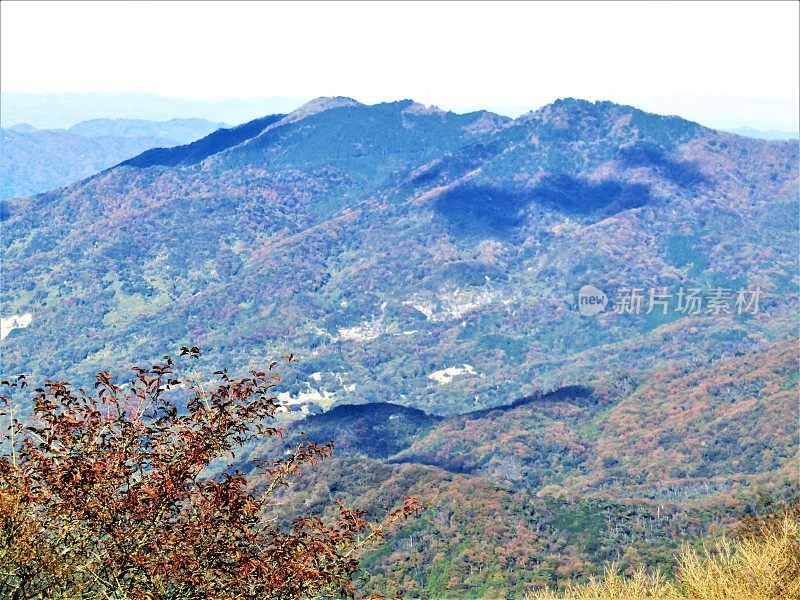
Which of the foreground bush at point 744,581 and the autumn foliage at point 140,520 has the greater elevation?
the autumn foliage at point 140,520

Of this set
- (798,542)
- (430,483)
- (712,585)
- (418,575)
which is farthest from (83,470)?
(430,483)

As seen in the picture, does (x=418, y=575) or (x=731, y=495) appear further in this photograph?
(x=731, y=495)

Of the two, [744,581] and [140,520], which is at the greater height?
[140,520]

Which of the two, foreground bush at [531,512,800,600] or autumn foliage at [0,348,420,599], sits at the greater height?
autumn foliage at [0,348,420,599]

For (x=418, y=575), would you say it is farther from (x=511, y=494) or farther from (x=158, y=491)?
(x=158, y=491)

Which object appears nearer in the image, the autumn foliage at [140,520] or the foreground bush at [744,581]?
the autumn foliage at [140,520]

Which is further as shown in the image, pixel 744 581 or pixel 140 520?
pixel 744 581

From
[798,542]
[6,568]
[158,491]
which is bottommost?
[798,542]

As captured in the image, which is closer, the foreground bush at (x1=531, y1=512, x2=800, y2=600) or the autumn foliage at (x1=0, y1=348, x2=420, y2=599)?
the autumn foliage at (x1=0, y1=348, x2=420, y2=599)
